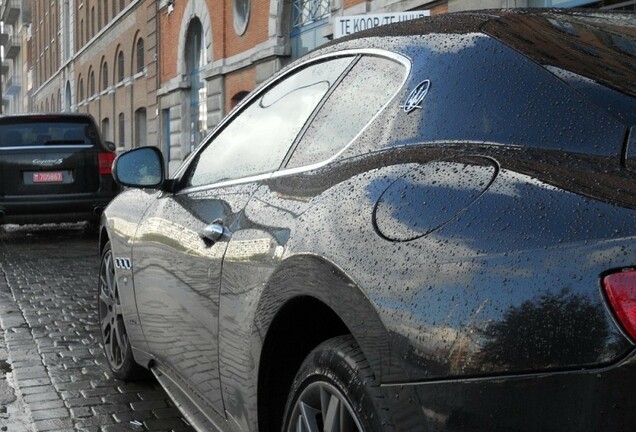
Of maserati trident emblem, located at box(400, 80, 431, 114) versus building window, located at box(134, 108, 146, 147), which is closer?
maserati trident emblem, located at box(400, 80, 431, 114)

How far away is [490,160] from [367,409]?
1.91 feet

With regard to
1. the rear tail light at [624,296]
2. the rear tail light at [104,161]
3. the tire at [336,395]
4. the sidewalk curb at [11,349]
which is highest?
the rear tail light at [624,296]

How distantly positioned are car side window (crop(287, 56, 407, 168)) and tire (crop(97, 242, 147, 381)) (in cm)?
206

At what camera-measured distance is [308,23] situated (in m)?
17.6

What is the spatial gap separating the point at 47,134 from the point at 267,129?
10.0 meters

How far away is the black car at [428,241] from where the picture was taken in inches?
57.9

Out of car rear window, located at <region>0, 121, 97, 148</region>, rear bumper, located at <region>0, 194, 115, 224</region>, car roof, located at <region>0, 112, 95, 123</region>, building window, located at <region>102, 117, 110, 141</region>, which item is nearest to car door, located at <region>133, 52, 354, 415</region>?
rear bumper, located at <region>0, 194, 115, 224</region>

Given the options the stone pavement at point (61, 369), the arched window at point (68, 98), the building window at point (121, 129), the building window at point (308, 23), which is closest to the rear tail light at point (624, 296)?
the stone pavement at point (61, 369)

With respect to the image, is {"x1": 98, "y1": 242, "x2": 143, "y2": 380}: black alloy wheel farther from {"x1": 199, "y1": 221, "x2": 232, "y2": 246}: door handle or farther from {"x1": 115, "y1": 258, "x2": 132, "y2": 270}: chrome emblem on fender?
{"x1": 199, "y1": 221, "x2": 232, "y2": 246}: door handle

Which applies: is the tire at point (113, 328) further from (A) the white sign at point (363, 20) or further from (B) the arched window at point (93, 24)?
(B) the arched window at point (93, 24)

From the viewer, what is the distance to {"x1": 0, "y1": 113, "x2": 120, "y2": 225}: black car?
39.2 feet

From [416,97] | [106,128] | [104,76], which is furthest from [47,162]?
[104,76]

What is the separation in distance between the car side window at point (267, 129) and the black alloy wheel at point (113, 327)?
1.25 meters

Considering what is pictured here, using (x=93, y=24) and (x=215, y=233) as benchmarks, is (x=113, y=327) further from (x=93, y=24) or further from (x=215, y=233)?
(x=93, y=24)
